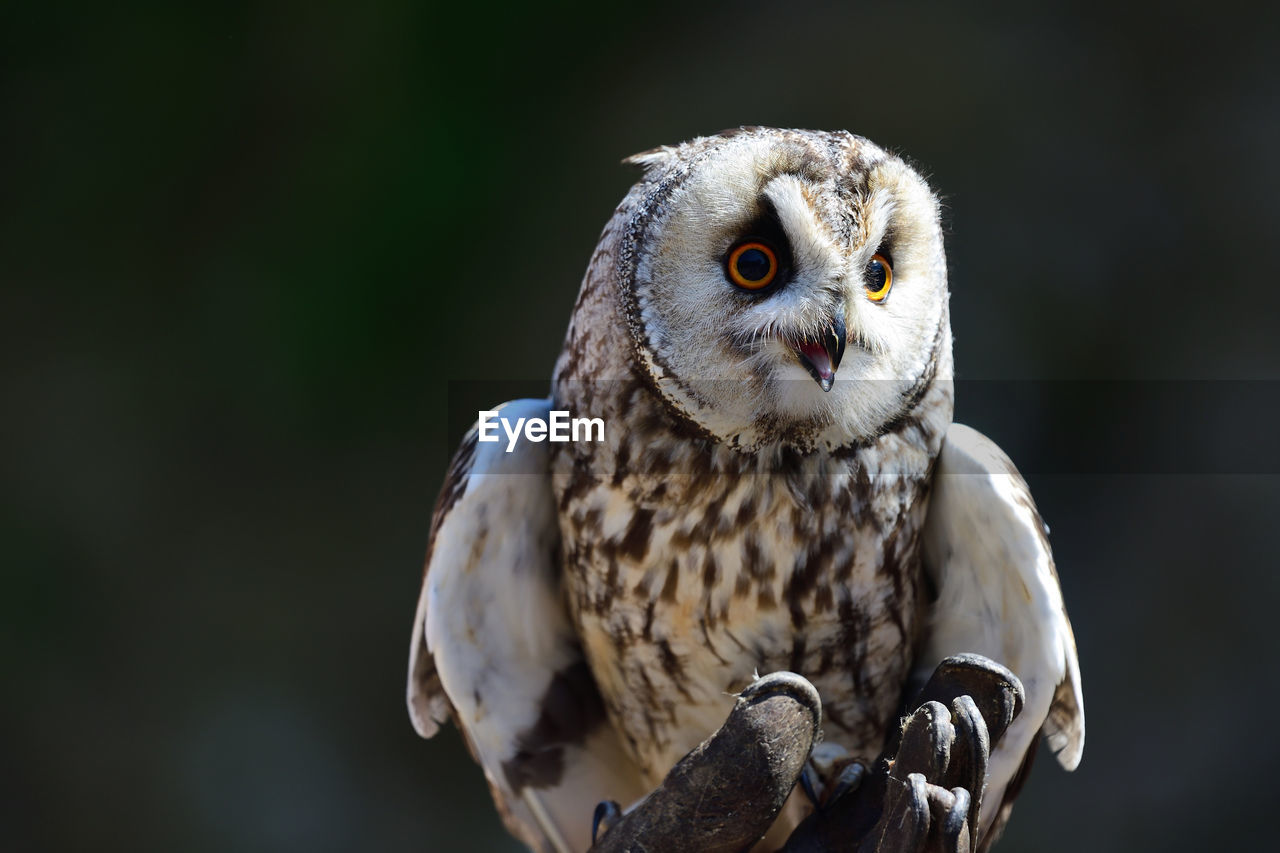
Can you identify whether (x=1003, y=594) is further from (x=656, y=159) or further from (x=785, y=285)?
(x=656, y=159)

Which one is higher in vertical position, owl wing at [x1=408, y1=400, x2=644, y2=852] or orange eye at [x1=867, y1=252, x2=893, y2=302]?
orange eye at [x1=867, y1=252, x2=893, y2=302]

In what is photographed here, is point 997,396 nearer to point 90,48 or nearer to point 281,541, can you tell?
point 281,541

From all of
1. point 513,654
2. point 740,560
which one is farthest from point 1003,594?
point 513,654

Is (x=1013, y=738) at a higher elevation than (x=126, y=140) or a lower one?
lower

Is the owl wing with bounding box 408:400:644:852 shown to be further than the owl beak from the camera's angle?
Yes

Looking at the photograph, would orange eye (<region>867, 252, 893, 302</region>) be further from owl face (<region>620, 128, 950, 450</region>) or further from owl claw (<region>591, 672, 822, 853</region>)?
owl claw (<region>591, 672, 822, 853</region>)

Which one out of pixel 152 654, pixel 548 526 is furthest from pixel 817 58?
pixel 152 654

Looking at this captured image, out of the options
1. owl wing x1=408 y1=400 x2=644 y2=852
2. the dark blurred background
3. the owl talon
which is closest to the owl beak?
owl wing x1=408 y1=400 x2=644 y2=852

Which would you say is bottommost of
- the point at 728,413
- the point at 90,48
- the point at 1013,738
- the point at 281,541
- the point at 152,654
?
the point at 152,654
